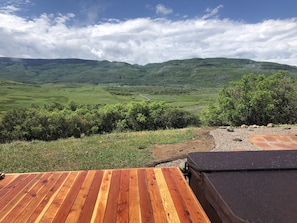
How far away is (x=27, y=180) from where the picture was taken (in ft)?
8.34

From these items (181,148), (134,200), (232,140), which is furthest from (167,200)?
(232,140)

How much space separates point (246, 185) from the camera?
5.87ft

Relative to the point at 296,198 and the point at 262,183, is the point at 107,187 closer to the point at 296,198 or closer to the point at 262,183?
the point at 262,183

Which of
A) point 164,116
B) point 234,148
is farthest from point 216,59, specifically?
point 234,148

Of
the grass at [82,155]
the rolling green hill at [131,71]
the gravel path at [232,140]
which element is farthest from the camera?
the rolling green hill at [131,71]

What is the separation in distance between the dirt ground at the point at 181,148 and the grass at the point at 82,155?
0.72 ft

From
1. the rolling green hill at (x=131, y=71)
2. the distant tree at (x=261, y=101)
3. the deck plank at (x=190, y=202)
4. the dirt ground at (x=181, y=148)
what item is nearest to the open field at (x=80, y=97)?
the distant tree at (x=261, y=101)

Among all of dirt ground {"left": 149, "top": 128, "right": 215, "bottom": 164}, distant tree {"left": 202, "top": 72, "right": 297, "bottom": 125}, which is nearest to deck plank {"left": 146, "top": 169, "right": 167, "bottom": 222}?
dirt ground {"left": 149, "top": 128, "right": 215, "bottom": 164}

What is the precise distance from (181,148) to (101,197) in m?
4.27

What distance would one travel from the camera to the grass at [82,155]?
16.6 ft

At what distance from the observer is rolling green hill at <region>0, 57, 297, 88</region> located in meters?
121

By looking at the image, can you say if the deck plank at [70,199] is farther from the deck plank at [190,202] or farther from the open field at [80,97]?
the open field at [80,97]

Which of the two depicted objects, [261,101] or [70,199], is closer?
[70,199]

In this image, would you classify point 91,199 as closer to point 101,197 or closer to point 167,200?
point 101,197
